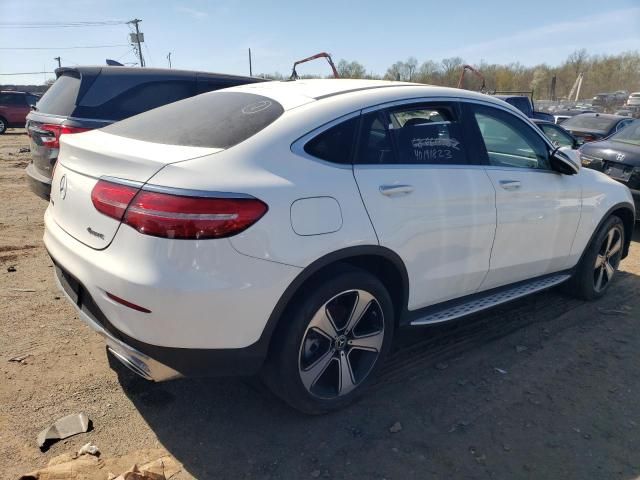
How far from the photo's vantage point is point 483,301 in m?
3.49

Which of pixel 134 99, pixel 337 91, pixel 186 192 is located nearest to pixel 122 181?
pixel 186 192

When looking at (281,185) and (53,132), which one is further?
A: (53,132)

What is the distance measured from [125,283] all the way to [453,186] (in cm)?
193

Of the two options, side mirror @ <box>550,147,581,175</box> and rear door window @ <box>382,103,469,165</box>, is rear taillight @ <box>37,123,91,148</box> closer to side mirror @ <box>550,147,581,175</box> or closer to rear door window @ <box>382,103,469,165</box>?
rear door window @ <box>382,103,469,165</box>

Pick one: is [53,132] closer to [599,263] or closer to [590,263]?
[590,263]

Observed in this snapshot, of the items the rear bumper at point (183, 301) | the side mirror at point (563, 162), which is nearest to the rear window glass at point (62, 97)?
the rear bumper at point (183, 301)

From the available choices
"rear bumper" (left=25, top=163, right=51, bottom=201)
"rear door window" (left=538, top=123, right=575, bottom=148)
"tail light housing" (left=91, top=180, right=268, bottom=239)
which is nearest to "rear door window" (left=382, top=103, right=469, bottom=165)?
"tail light housing" (left=91, top=180, right=268, bottom=239)

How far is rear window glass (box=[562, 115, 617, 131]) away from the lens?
12.4m

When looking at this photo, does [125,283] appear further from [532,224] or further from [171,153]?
[532,224]

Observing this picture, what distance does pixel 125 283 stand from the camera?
2154 mm

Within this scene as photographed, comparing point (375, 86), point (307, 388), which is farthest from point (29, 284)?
point (375, 86)

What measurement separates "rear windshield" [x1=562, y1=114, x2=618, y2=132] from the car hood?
533cm

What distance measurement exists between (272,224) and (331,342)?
835mm

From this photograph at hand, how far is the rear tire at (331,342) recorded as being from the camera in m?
2.48
